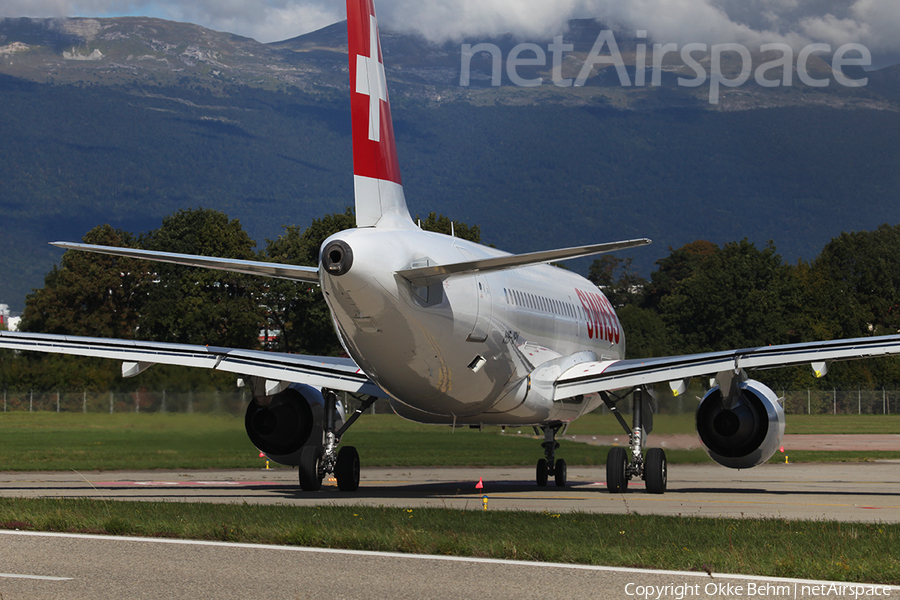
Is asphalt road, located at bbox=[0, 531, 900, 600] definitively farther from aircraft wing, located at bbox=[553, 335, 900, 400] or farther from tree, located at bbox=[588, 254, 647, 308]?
tree, located at bbox=[588, 254, 647, 308]

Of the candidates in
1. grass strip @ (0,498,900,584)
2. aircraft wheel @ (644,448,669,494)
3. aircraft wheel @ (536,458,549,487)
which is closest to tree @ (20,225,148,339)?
aircraft wheel @ (536,458,549,487)

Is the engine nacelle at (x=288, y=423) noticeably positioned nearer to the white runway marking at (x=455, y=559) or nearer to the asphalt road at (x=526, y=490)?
the asphalt road at (x=526, y=490)

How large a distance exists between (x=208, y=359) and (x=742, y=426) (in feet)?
32.0

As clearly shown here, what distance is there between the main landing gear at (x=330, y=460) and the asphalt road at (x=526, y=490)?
0.28 meters

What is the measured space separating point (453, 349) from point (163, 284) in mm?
77313

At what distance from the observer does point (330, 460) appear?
1978 centimetres

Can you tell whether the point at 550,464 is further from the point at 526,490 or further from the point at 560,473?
the point at 526,490

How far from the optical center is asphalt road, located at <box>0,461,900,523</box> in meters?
17.4

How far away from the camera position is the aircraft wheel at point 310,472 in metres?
19.7

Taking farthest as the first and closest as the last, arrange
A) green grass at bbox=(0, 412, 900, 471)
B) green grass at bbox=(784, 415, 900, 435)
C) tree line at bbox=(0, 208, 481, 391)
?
tree line at bbox=(0, 208, 481, 391)
green grass at bbox=(784, 415, 900, 435)
green grass at bbox=(0, 412, 900, 471)

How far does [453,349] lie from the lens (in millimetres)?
17281

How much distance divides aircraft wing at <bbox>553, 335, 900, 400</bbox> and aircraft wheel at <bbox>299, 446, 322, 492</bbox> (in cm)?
508

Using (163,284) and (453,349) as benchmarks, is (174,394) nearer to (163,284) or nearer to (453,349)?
(453,349)

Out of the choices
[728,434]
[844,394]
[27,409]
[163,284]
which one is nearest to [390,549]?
[728,434]
